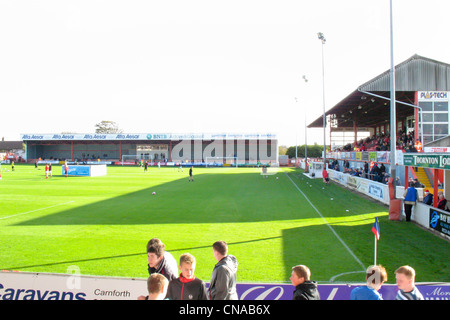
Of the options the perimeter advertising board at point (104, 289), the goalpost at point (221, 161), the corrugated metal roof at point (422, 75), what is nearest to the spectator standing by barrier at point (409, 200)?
the perimeter advertising board at point (104, 289)

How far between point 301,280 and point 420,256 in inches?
294

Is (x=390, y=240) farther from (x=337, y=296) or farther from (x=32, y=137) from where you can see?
(x=32, y=137)

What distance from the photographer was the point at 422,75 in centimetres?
2959

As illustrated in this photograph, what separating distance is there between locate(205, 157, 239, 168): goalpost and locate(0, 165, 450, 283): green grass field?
172ft

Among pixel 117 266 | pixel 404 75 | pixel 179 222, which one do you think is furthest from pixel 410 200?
pixel 404 75

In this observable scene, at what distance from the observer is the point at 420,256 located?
9719 mm

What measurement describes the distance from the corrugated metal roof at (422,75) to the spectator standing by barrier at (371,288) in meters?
28.1

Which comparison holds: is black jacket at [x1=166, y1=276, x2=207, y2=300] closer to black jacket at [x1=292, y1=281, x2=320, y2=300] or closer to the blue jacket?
black jacket at [x1=292, y1=281, x2=320, y2=300]

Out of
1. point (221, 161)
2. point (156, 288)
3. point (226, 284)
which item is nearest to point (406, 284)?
point (226, 284)

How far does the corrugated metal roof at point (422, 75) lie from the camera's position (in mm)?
29516

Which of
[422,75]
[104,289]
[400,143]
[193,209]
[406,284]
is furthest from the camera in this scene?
[400,143]

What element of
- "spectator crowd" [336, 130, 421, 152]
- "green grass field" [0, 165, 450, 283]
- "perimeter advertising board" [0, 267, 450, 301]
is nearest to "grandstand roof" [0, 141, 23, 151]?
"green grass field" [0, 165, 450, 283]

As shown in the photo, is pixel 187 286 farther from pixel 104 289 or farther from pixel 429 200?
pixel 429 200

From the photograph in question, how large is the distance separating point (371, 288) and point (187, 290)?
2133 millimetres
